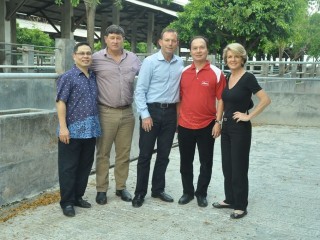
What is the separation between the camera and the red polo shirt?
4.05 metres

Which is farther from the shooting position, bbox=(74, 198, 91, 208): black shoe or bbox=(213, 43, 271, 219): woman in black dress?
bbox=(74, 198, 91, 208): black shoe

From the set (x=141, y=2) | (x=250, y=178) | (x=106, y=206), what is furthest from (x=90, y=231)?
(x=141, y=2)

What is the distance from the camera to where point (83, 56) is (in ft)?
12.7

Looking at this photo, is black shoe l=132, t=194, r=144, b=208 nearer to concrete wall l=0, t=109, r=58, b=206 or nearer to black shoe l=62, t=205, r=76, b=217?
black shoe l=62, t=205, r=76, b=217

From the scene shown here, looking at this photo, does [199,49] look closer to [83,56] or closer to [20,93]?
[83,56]

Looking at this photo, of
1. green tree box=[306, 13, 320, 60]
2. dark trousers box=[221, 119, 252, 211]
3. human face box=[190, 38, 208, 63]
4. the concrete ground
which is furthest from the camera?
green tree box=[306, 13, 320, 60]

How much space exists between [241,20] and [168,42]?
13198 mm

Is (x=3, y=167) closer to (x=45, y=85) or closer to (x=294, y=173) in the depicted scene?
(x=45, y=85)

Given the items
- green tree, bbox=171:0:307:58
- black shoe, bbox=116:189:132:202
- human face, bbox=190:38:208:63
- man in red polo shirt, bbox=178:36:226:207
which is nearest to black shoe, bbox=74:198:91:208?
black shoe, bbox=116:189:132:202

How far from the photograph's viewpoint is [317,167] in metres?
5.99

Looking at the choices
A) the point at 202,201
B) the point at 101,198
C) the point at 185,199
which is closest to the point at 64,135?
the point at 101,198

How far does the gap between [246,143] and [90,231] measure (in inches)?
62.6

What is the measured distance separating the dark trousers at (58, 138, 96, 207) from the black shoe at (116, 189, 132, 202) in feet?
1.75

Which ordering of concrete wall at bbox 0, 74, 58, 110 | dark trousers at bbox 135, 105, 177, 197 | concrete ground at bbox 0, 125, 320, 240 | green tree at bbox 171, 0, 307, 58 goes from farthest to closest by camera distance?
green tree at bbox 171, 0, 307, 58 < concrete wall at bbox 0, 74, 58, 110 < dark trousers at bbox 135, 105, 177, 197 < concrete ground at bbox 0, 125, 320, 240
